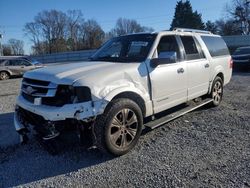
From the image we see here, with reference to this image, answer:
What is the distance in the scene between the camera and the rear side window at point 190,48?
5.92m

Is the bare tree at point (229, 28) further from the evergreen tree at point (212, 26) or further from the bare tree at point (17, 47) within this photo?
the bare tree at point (17, 47)

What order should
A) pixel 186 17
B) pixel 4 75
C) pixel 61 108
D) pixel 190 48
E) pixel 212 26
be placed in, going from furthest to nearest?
pixel 212 26 → pixel 186 17 → pixel 4 75 → pixel 190 48 → pixel 61 108

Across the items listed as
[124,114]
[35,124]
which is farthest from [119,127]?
[35,124]

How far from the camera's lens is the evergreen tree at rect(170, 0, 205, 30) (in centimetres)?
6084

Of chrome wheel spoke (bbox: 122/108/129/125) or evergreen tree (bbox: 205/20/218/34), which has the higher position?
evergreen tree (bbox: 205/20/218/34)

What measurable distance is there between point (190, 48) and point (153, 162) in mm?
3008

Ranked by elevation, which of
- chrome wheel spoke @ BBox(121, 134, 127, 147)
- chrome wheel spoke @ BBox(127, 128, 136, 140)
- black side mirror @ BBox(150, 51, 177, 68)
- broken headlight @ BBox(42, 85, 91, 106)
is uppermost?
black side mirror @ BBox(150, 51, 177, 68)

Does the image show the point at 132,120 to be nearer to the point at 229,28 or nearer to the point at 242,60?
Answer: the point at 242,60

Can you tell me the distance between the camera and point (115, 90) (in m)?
4.17

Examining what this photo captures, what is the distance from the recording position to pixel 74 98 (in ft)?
12.9

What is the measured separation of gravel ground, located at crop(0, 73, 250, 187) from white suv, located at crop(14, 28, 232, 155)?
31 cm

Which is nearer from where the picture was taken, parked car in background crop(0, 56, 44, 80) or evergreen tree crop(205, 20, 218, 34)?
parked car in background crop(0, 56, 44, 80)

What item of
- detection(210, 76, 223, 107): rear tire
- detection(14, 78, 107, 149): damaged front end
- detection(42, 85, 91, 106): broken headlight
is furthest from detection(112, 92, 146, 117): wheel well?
detection(210, 76, 223, 107): rear tire

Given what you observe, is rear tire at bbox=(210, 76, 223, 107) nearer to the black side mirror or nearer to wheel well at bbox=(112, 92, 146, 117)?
the black side mirror
